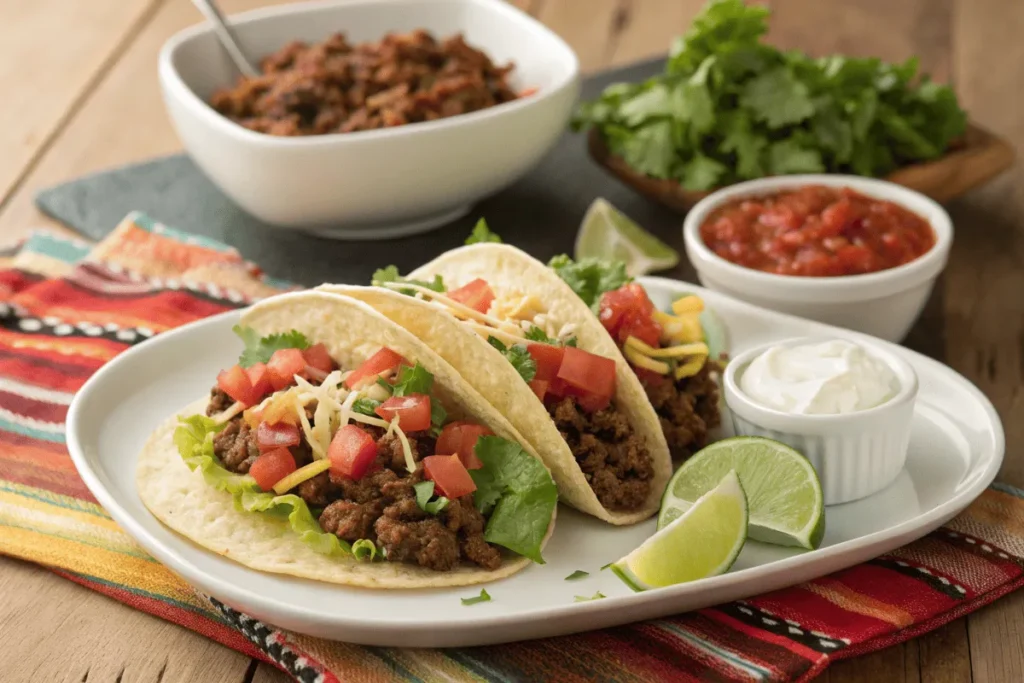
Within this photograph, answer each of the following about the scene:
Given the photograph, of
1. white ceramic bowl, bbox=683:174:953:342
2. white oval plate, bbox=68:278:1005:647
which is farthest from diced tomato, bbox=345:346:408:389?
white ceramic bowl, bbox=683:174:953:342

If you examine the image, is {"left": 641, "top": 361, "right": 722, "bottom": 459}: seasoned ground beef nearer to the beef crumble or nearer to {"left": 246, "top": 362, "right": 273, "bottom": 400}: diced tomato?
the beef crumble

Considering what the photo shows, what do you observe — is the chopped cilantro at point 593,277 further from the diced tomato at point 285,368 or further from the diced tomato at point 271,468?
the diced tomato at point 271,468

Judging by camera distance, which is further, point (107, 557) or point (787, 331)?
point (787, 331)

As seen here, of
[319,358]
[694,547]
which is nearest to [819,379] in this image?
[694,547]

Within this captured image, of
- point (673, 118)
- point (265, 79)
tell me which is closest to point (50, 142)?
point (265, 79)

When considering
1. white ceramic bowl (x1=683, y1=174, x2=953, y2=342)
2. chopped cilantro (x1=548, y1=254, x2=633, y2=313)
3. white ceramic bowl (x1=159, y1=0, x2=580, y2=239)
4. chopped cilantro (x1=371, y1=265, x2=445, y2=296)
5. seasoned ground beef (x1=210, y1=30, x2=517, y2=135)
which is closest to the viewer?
chopped cilantro (x1=371, y1=265, x2=445, y2=296)

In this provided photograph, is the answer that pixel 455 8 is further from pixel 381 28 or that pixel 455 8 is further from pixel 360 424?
pixel 360 424

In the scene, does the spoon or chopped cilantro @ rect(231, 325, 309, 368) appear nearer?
chopped cilantro @ rect(231, 325, 309, 368)
